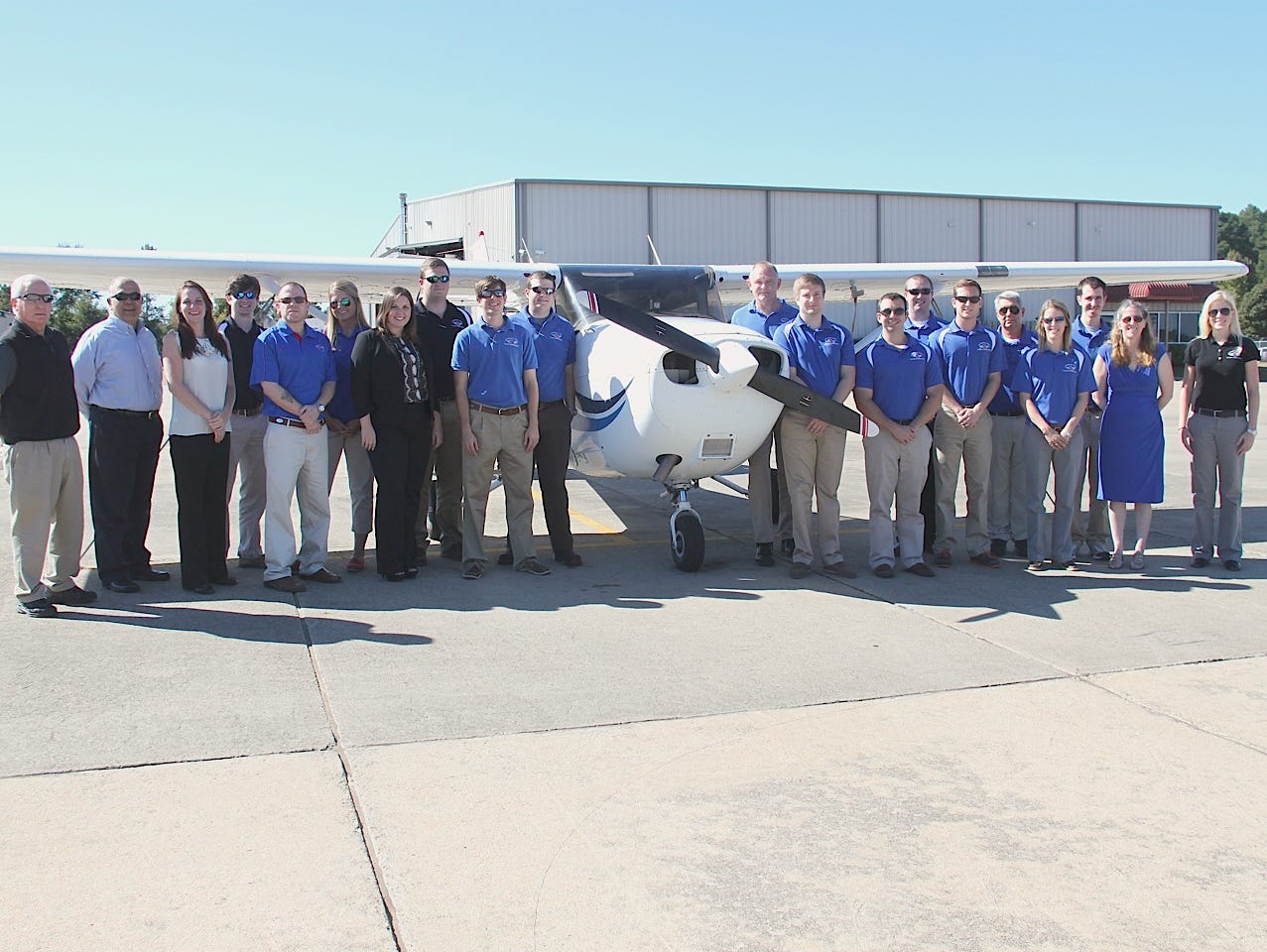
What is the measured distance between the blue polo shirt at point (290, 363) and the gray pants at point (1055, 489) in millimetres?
4474

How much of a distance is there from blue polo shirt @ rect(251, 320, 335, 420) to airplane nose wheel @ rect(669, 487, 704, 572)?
7.62ft

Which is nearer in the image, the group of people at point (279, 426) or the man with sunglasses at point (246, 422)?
the group of people at point (279, 426)

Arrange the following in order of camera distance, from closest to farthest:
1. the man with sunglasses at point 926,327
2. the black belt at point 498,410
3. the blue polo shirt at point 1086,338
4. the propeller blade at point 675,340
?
1. the propeller blade at point 675,340
2. the black belt at point 498,410
3. the man with sunglasses at point 926,327
4. the blue polo shirt at point 1086,338

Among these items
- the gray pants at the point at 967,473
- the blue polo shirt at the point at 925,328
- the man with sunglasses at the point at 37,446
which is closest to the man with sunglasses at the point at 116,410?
the man with sunglasses at the point at 37,446

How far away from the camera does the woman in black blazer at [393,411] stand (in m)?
6.18

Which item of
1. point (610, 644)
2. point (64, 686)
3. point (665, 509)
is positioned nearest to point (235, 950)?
point (64, 686)

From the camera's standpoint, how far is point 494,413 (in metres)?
6.48

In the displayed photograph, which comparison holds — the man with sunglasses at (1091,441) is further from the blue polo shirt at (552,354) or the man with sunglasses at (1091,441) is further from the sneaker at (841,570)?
the blue polo shirt at (552,354)

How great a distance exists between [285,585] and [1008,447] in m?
4.69

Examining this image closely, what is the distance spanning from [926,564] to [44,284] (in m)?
5.33

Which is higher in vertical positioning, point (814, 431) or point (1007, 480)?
point (814, 431)

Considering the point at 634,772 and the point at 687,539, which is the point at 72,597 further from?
the point at 634,772

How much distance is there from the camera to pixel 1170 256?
1677 inches

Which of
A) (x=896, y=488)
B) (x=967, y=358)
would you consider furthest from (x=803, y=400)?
(x=967, y=358)
